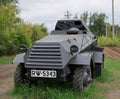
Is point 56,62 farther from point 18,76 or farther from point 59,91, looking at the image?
point 18,76

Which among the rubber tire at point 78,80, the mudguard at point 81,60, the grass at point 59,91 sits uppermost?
the mudguard at point 81,60

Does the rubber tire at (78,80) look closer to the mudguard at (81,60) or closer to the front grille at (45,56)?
the mudguard at (81,60)

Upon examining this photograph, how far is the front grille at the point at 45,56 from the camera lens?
8.54m

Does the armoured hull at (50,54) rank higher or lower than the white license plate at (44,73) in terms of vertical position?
higher

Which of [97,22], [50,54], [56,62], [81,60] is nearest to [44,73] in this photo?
[56,62]

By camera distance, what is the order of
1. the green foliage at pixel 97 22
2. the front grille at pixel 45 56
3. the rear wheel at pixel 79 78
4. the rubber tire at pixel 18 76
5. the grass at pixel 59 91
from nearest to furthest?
the grass at pixel 59 91, the front grille at pixel 45 56, the rear wheel at pixel 79 78, the rubber tire at pixel 18 76, the green foliage at pixel 97 22

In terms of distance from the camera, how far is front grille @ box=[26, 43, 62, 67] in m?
8.54

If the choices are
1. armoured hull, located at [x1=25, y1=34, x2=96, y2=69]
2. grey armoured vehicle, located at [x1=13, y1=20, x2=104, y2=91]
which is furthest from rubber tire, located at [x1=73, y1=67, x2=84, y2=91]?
armoured hull, located at [x1=25, y1=34, x2=96, y2=69]

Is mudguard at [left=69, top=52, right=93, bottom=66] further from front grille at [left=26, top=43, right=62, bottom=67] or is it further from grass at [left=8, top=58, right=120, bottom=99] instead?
grass at [left=8, top=58, right=120, bottom=99]

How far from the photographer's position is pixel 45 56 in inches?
342

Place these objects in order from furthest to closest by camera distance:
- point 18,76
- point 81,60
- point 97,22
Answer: point 97,22, point 18,76, point 81,60

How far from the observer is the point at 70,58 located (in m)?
8.66

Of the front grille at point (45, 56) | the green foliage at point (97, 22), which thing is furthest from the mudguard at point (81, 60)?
the green foliage at point (97, 22)

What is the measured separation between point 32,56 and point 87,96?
168 cm
